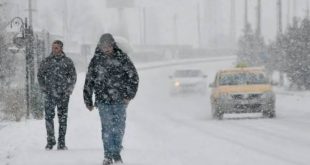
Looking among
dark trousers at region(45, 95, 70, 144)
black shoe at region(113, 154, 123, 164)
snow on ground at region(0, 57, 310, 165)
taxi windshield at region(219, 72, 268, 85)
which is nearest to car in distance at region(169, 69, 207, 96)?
snow on ground at region(0, 57, 310, 165)

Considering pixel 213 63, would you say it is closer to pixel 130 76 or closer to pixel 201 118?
pixel 201 118

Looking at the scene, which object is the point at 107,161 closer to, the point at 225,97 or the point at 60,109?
the point at 60,109

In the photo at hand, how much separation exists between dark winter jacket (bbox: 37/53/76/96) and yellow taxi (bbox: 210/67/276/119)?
1069cm

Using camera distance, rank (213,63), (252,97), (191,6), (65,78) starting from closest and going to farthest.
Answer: (65,78), (252,97), (213,63), (191,6)

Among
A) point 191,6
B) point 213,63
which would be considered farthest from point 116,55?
point 191,6

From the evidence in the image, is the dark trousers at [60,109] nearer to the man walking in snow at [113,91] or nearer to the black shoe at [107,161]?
the man walking in snow at [113,91]

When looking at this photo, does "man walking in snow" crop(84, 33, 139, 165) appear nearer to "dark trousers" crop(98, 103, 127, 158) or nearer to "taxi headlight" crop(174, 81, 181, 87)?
"dark trousers" crop(98, 103, 127, 158)

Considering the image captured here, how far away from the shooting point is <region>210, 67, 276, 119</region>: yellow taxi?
2345cm

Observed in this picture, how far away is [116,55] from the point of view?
10.9 m

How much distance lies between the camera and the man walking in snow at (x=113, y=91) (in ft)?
35.7

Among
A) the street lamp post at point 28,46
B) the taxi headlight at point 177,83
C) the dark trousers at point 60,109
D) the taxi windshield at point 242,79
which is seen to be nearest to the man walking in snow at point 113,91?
the dark trousers at point 60,109

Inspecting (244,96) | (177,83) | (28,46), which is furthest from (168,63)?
(28,46)

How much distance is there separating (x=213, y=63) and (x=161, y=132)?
7331cm

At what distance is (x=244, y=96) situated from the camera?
23641 millimetres
